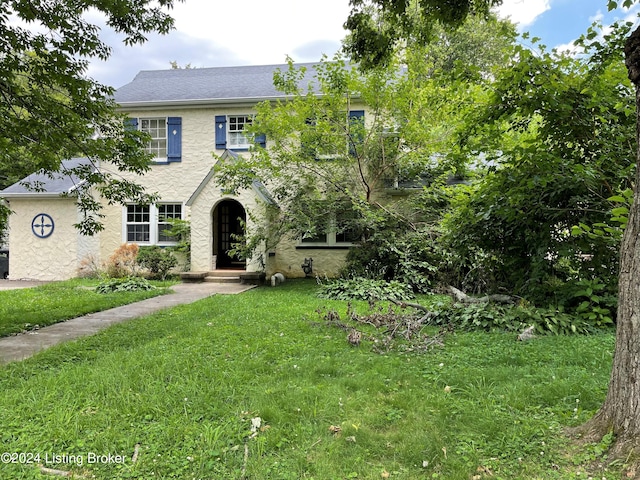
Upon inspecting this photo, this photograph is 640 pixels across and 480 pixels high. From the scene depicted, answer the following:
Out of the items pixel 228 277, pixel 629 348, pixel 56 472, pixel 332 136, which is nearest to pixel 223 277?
pixel 228 277

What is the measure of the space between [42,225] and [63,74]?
33.9ft

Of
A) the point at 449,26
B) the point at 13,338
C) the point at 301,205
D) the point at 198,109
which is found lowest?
the point at 13,338

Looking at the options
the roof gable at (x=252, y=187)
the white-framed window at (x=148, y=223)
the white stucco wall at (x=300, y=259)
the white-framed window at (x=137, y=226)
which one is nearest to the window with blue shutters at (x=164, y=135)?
the white-framed window at (x=148, y=223)

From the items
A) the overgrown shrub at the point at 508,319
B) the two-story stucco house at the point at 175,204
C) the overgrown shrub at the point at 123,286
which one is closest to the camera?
the overgrown shrub at the point at 508,319

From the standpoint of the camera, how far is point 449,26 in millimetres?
5855

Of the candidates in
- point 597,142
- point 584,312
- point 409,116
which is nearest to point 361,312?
point 584,312

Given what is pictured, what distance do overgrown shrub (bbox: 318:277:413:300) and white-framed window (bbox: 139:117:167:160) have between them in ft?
29.1

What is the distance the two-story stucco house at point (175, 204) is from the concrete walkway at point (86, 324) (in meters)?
3.46

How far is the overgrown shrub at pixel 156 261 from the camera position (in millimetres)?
13484

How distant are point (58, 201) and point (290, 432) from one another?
570 inches

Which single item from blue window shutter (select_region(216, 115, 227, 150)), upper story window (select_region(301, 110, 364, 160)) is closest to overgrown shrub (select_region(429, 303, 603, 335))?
upper story window (select_region(301, 110, 364, 160))

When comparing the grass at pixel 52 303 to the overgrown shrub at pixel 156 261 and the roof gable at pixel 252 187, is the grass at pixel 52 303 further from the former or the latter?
the roof gable at pixel 252 187

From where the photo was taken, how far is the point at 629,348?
7.81 feet

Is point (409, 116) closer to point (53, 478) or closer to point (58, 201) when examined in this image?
point (53, 478)
